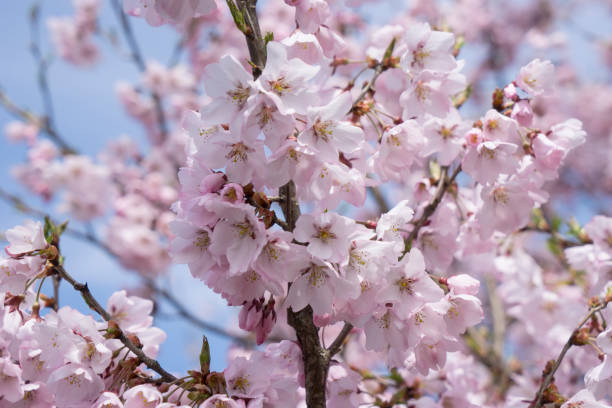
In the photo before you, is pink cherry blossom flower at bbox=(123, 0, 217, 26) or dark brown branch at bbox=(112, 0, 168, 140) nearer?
pink cherry blossom flower at bbox=(123, 0, 217, 26)

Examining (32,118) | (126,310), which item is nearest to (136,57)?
(32,118)

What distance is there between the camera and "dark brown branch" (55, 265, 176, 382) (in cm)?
163

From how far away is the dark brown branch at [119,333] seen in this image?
5.33 ft

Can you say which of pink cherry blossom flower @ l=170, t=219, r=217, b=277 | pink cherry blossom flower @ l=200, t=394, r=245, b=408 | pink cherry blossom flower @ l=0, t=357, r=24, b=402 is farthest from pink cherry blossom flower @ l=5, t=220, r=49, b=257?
pink cherry blossom flower @ l=200, t=394, r=245, b=408

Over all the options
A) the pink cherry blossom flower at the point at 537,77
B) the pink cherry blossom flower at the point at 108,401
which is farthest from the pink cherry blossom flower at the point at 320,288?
the pink cherry blossom flower at the point at 537,77

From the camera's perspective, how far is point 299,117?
157 cm

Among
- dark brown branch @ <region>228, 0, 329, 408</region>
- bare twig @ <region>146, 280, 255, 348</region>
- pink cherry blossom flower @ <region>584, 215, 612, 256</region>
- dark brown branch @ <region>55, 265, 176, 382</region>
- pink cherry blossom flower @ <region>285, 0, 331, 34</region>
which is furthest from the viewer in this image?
bare twig @ <region>146, 280, 255, 348</region>

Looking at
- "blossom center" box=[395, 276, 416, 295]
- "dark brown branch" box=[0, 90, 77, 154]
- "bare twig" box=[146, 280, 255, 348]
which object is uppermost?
"blossom center" box=[395, 276, 416, 295]

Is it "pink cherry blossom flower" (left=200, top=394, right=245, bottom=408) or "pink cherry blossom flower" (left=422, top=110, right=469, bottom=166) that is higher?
"pink cherry blossom flower" (left=422, top=110, right=469, bottom=166)

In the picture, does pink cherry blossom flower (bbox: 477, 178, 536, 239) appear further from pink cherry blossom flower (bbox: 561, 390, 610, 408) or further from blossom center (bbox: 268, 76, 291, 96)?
blossom center (bbox: 268, 76, 291, 96)

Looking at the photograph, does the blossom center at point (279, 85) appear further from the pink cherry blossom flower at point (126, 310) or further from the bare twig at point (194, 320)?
the bare twig at point (194, 320)

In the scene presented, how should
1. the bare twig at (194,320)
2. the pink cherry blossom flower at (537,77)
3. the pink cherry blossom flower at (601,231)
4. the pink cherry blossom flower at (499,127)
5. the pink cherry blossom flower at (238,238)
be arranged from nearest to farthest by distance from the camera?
the pink cherry blossom flower at (238,238) < the pink cherry blossom flower at (499,127) < the pink cherry blossom flower at (537,77) < the pink cherry blossom flower at (601,231) < the bare twig at (194,320)

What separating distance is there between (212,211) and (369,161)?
722 mm

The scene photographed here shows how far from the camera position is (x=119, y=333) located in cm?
163
